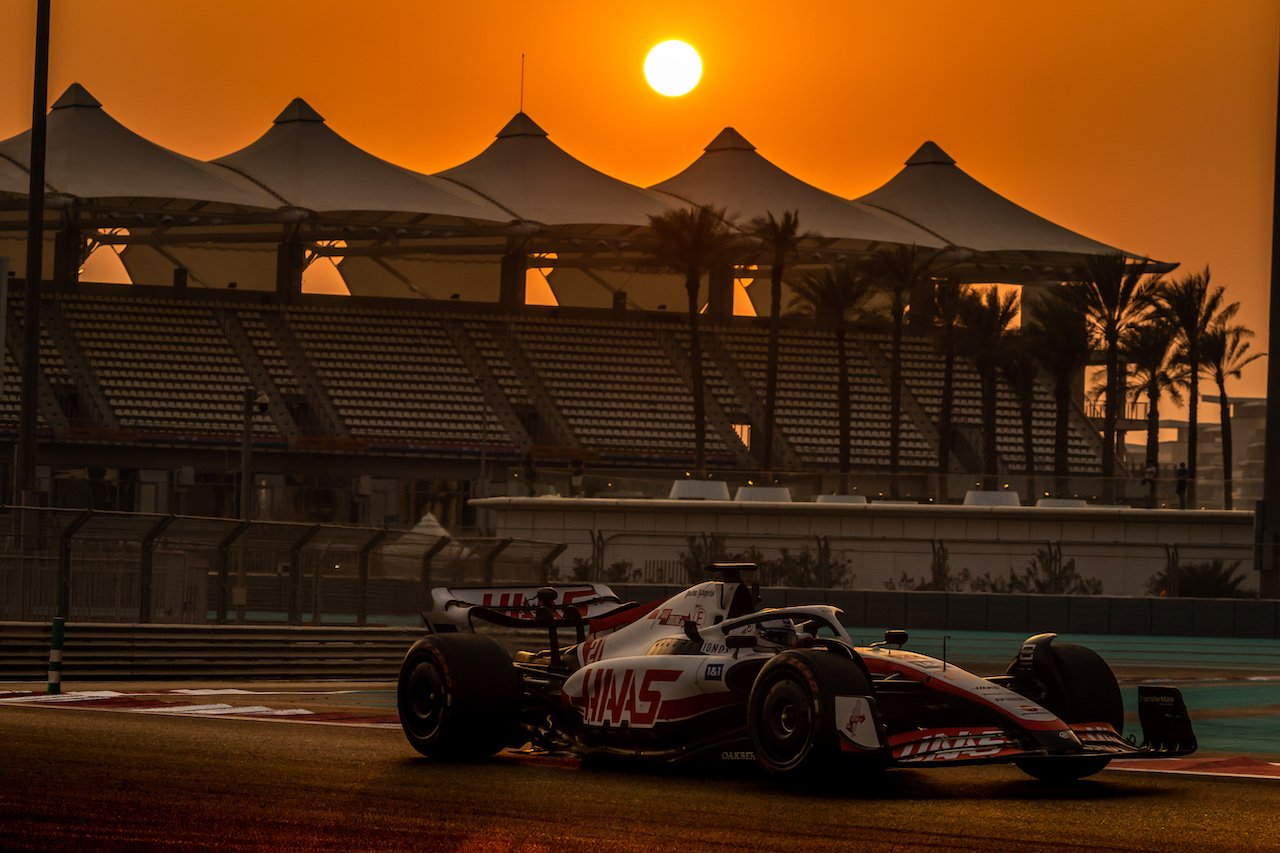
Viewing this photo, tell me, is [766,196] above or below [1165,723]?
above

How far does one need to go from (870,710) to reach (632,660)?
184 centimetres

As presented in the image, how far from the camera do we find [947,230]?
60719mm

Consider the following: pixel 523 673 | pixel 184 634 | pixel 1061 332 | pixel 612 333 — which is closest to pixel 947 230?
pixel 1061 332

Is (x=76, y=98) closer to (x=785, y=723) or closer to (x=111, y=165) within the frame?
(x=111, y=165)

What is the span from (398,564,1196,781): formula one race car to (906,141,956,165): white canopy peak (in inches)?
2239

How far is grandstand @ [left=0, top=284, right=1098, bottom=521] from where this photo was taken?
5322cm

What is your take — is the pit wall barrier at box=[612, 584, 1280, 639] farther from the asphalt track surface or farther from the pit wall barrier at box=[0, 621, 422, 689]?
the asphalt track surface

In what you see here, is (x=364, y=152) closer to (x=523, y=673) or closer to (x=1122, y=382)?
(x=1122, y=382)

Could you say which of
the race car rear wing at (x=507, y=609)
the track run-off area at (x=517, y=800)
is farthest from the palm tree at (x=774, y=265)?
the race car rear wing at (x=507, y=609)

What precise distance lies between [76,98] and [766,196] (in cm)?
2439

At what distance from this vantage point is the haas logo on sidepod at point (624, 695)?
941 cm

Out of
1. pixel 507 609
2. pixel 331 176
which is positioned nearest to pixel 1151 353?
pixel 331 176

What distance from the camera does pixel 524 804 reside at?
7.93 meters

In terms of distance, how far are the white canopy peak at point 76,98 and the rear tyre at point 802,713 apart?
5305 centimetres
